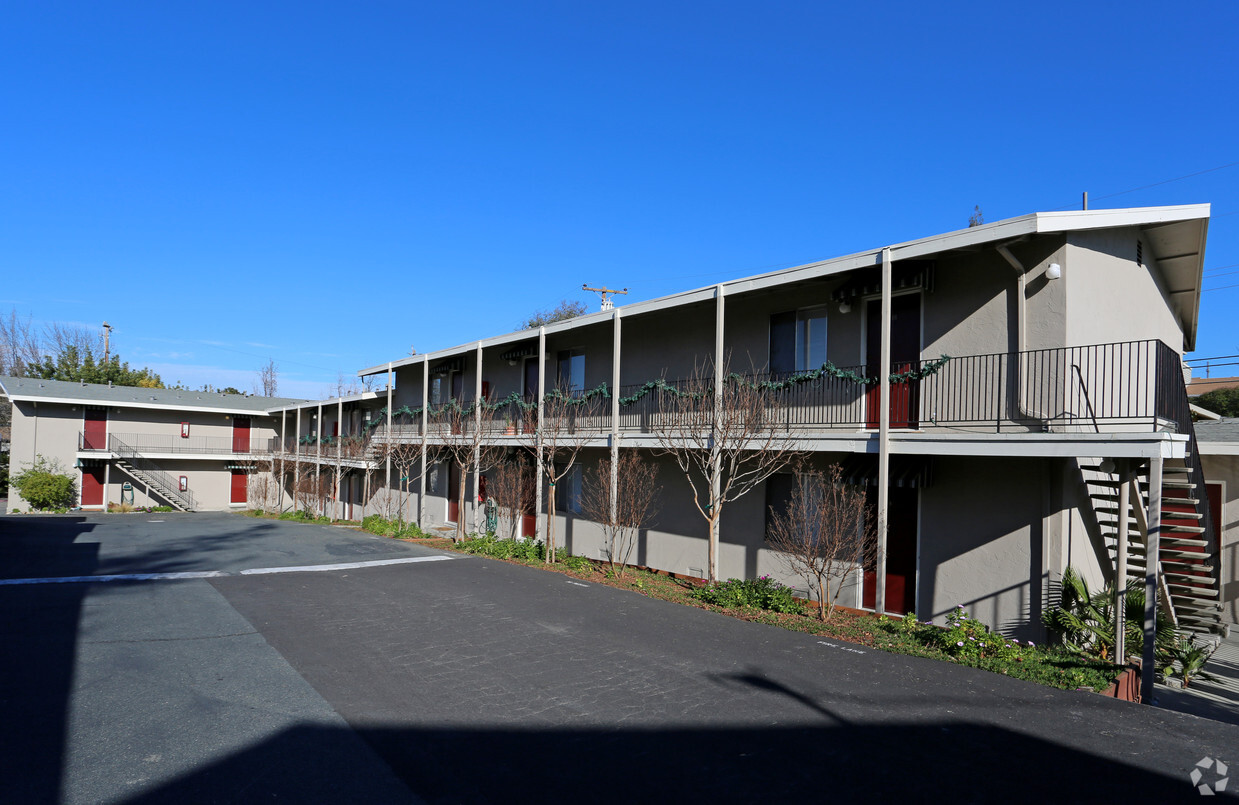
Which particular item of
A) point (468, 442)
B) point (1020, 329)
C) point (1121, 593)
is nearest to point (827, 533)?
point (1121, 593)

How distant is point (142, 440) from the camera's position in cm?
3494

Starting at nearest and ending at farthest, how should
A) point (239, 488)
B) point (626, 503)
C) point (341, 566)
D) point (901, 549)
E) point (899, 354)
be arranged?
point (901, 549)
point (899, 354)
point (341, 566)
point (626, 503)
point (239, 488)

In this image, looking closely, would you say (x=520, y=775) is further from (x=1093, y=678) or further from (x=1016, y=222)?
(x=1016, y=222)

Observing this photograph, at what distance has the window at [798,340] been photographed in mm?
12750

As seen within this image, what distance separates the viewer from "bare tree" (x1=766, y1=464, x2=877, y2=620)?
998 cm

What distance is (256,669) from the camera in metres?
7.09

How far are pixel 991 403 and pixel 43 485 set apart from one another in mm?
36006

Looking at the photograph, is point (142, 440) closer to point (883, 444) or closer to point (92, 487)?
point (92, 487)

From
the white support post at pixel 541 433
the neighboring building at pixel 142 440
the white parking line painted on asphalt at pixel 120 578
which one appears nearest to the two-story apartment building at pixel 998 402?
the white support post at pixel 541 433

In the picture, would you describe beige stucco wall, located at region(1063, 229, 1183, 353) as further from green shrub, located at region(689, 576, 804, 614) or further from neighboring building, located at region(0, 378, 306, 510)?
neighboring building, located at region(0, 378, 306, 510)

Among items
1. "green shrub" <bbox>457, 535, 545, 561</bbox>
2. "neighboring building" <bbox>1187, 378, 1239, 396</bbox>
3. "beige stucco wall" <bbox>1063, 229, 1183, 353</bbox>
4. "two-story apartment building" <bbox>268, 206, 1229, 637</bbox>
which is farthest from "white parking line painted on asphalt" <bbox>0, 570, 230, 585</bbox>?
"neighboring building" <bbox>1187, 378, 1239, 396</bbox>

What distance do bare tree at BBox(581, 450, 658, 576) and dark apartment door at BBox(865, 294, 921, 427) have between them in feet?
15.7

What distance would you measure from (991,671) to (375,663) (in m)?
6.49

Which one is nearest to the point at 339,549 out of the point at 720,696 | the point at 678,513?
the point at 678,513
